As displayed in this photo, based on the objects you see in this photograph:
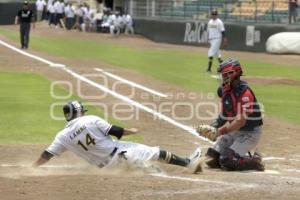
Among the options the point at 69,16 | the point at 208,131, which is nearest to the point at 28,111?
the point at 208,131

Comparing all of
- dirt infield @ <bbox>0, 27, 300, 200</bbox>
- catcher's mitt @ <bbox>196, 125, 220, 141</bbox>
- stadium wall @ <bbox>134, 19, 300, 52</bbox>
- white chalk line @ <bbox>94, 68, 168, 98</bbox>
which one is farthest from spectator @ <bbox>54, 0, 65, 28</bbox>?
catcher's mitt @ <bbox>196, 125, 220, 141</bbox>

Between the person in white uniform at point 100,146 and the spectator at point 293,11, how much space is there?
24.3 metres

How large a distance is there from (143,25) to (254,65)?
1609cm

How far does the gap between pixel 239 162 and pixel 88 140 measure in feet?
6.42

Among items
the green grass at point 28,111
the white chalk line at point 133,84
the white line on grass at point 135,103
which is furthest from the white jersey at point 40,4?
the green grass at point 28,111

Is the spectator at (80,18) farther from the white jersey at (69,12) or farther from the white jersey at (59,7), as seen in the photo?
the white jersey at (59,7)

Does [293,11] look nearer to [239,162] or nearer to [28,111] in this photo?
[28,111]

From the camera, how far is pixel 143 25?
1598 inches

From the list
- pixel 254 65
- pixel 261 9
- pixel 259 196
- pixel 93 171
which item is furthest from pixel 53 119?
pixel 261 9

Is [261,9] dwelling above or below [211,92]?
above

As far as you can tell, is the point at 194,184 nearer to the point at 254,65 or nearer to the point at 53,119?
the point at 53,119

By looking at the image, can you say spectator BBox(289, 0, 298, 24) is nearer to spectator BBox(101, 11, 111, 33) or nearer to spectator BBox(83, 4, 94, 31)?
spectator BBox(101, 11, 111, 33)

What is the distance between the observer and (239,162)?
8414 millimetres

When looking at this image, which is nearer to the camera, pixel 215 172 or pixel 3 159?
pixel 215 172
